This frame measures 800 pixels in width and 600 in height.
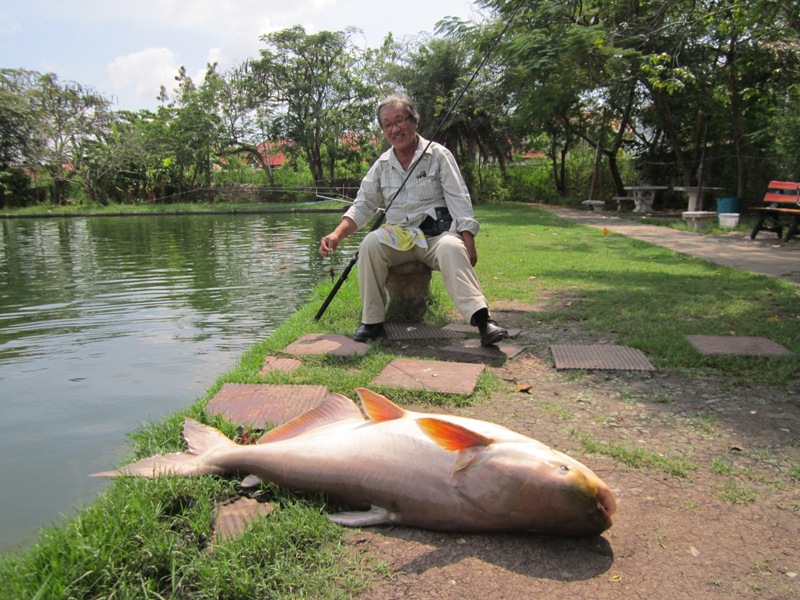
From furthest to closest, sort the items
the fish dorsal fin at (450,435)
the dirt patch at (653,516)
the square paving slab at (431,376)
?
the square paving slab at (431,376), the fish dorsal fin at (450,435), the dirt patch at (653,516)

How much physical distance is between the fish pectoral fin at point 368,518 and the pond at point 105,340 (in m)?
1.25

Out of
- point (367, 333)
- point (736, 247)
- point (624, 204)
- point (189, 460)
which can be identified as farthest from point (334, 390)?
point (624, 204)

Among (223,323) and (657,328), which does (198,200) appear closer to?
(223,323)

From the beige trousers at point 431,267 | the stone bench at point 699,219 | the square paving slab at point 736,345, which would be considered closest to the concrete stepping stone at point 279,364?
the beige trousers at point 431,267

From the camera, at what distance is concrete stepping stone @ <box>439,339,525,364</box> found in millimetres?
3724

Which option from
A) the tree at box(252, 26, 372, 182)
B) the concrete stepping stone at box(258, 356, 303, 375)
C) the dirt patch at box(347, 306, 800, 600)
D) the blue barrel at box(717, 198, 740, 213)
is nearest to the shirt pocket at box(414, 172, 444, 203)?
the concrete stepping stone at box(258, 356, 303, 375)

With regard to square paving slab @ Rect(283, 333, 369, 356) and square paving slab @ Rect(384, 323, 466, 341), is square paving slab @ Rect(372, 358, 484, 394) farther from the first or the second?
square paving slab @ Rect(384, 323, 466, 341)

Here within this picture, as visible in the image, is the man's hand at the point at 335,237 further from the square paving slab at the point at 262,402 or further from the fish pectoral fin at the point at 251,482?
the fish pectoral fin at the point at 251,482

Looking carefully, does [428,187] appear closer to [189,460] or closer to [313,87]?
[189,460]

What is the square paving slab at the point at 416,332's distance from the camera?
166 inches

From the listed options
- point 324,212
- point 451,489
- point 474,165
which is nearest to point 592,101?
point 474,165

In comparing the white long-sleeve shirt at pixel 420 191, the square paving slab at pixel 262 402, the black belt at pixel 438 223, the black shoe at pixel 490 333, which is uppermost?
the white long-sleeve shirt at pixel 420 191

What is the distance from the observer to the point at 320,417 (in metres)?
2.35

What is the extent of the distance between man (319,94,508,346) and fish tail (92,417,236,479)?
1.71 m
